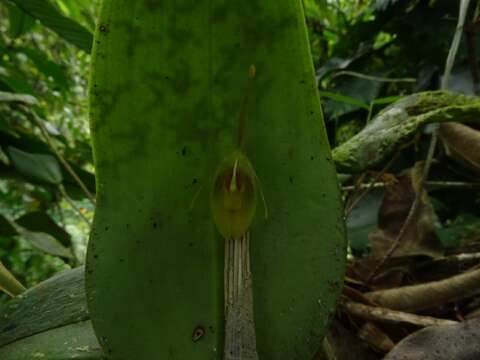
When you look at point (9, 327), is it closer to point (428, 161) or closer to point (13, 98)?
point (13, 98)

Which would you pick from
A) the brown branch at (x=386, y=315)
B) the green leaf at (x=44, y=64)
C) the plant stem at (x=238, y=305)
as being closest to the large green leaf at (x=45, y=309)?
the plant stem at (x=238, y=305)

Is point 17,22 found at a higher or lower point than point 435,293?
higher

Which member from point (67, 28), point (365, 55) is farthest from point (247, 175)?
point (365, 55)

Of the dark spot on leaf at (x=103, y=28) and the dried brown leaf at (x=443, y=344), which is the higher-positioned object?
the dark spot on leaf at (x=103, y=28)

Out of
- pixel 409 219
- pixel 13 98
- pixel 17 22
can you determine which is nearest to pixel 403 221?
pixel 409 219

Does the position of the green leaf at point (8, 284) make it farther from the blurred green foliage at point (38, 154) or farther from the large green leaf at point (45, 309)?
the blurred green foliage at point (38, 154)

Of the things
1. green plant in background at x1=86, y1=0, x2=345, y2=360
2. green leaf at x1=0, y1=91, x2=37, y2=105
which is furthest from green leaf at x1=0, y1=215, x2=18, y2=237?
green plant in background at x1=86, y1=0, x2=345, y2=360

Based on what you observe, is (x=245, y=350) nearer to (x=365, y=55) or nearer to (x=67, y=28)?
(x=67, y=28)
